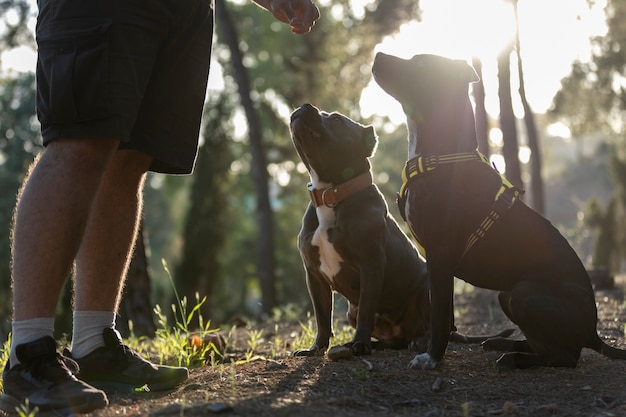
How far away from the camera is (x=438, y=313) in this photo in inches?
155

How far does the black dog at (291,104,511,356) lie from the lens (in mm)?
4359

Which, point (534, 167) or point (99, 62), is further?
point (534, 167)

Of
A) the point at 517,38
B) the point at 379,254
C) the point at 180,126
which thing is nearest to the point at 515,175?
the point at 517,38

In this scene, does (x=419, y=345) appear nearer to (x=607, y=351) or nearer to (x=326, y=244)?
(x=326, y=244)

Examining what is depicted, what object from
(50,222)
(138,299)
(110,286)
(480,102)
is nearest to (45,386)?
(50,222)

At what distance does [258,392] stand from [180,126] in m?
1.45

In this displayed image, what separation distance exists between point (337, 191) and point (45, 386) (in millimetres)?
2185

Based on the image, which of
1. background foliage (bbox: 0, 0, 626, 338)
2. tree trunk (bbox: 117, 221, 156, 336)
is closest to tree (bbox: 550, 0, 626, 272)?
background foliage (bbox: 0, 0, 626, 338)

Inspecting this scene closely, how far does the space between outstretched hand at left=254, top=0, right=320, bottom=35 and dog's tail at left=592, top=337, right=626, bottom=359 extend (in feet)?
7.99

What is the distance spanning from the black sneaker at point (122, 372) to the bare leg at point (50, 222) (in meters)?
0.54

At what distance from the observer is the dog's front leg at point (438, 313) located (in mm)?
3885

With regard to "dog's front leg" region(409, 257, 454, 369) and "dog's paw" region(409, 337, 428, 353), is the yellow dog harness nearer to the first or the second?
"dog's front leg" region(409, 257, 454, 369)

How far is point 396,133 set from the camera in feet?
113

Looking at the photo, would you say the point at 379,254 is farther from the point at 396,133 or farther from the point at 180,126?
the point at 396,133
